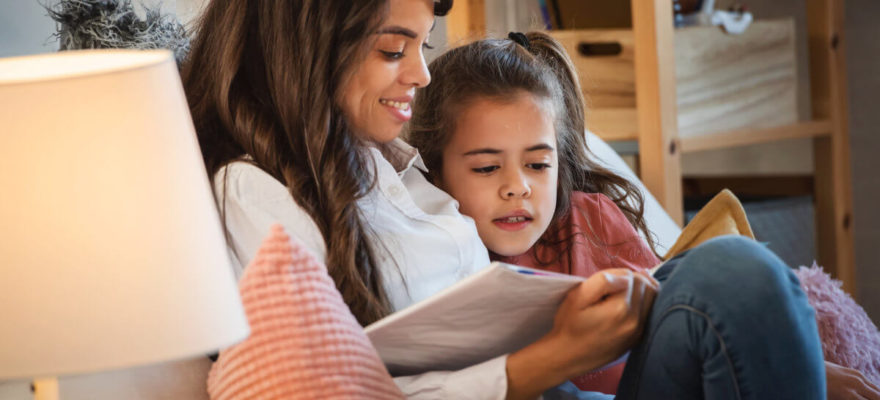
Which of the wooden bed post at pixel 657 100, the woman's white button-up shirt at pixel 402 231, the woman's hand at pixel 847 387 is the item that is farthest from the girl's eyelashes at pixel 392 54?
the wooden bed post at pixel 657 100

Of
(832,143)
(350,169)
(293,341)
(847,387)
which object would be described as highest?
(350,169)

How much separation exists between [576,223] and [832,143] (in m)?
1.41

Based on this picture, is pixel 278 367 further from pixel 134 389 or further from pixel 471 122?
pixel 471 122

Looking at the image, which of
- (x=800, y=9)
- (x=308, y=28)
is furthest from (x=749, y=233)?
(x=800, y=9)

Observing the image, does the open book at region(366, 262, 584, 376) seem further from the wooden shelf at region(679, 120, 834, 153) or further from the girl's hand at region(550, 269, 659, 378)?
the wooden shelf at region(679, 120, 834, 153)

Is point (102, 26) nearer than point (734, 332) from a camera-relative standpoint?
No

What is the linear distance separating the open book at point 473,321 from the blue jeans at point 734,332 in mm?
108

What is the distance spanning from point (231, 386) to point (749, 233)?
710mm

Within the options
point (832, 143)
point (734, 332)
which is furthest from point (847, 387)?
point (832, 143)

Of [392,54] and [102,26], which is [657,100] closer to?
[392,54]

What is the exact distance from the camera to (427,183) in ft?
4.26

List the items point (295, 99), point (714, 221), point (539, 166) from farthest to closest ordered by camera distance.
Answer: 1. point (539, 166)
2. point (714, 221)
3. point (295, 99)

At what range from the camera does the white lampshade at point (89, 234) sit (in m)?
0.58

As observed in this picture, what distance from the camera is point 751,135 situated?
7.34ft
